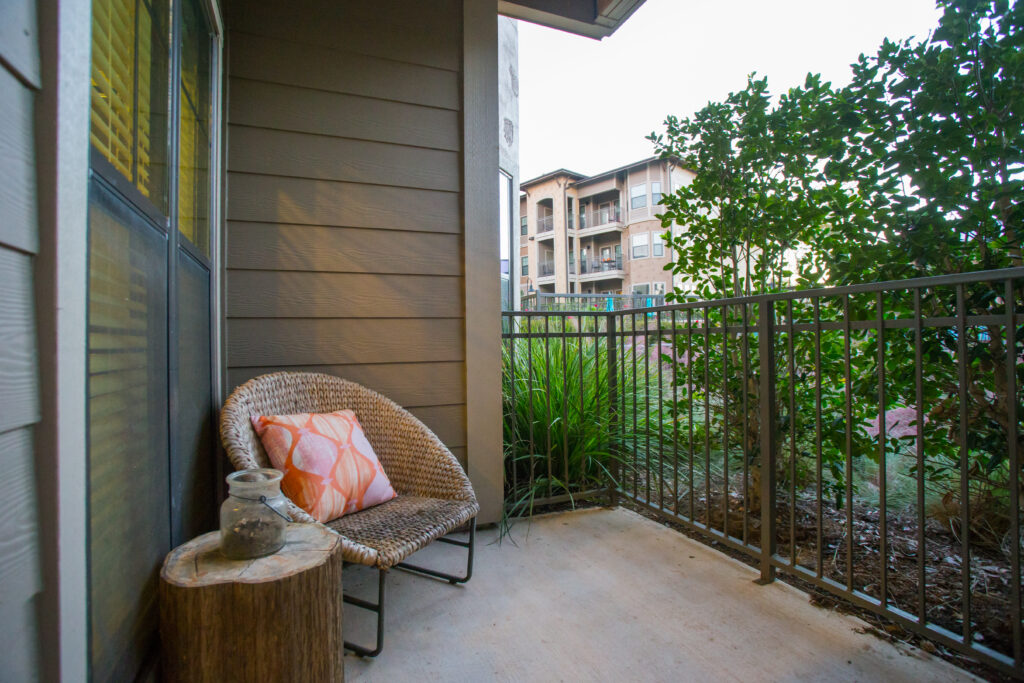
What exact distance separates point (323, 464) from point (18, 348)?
1189 mm

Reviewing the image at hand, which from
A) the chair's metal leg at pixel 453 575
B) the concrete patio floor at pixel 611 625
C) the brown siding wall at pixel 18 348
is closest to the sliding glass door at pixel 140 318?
the brown siding wall at pixel 18 348

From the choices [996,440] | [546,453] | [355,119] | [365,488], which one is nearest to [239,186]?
[355,119]

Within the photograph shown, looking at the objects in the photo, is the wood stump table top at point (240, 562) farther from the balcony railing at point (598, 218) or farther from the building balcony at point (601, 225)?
the balcony railing at point (598, 218)

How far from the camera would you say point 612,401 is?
108 inches

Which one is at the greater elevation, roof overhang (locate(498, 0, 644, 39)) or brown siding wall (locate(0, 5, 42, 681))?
roof overhang (locate(498, 0, 644, 39))

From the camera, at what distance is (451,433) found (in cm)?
236

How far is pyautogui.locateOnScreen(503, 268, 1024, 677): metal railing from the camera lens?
1.42m

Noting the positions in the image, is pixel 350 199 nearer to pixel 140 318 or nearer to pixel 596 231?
pixel 140 318

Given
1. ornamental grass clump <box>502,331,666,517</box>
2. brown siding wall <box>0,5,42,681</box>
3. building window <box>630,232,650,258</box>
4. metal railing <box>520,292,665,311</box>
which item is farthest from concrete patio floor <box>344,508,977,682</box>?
building window <box>630,232,650,258</box>

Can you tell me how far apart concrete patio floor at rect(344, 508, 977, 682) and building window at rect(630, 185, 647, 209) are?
19.8 meters

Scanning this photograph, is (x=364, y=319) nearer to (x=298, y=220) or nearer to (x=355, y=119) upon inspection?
(x=298, y=220)

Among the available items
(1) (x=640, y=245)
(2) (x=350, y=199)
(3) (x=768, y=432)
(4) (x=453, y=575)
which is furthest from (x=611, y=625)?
(1) (x=640, y=245)

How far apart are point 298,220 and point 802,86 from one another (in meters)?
2.18

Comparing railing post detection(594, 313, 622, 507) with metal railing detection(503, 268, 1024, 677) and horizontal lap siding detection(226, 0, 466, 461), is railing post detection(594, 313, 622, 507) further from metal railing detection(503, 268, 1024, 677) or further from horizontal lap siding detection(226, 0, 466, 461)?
horizontal lap siding detection(226, 0, 466, 461)
